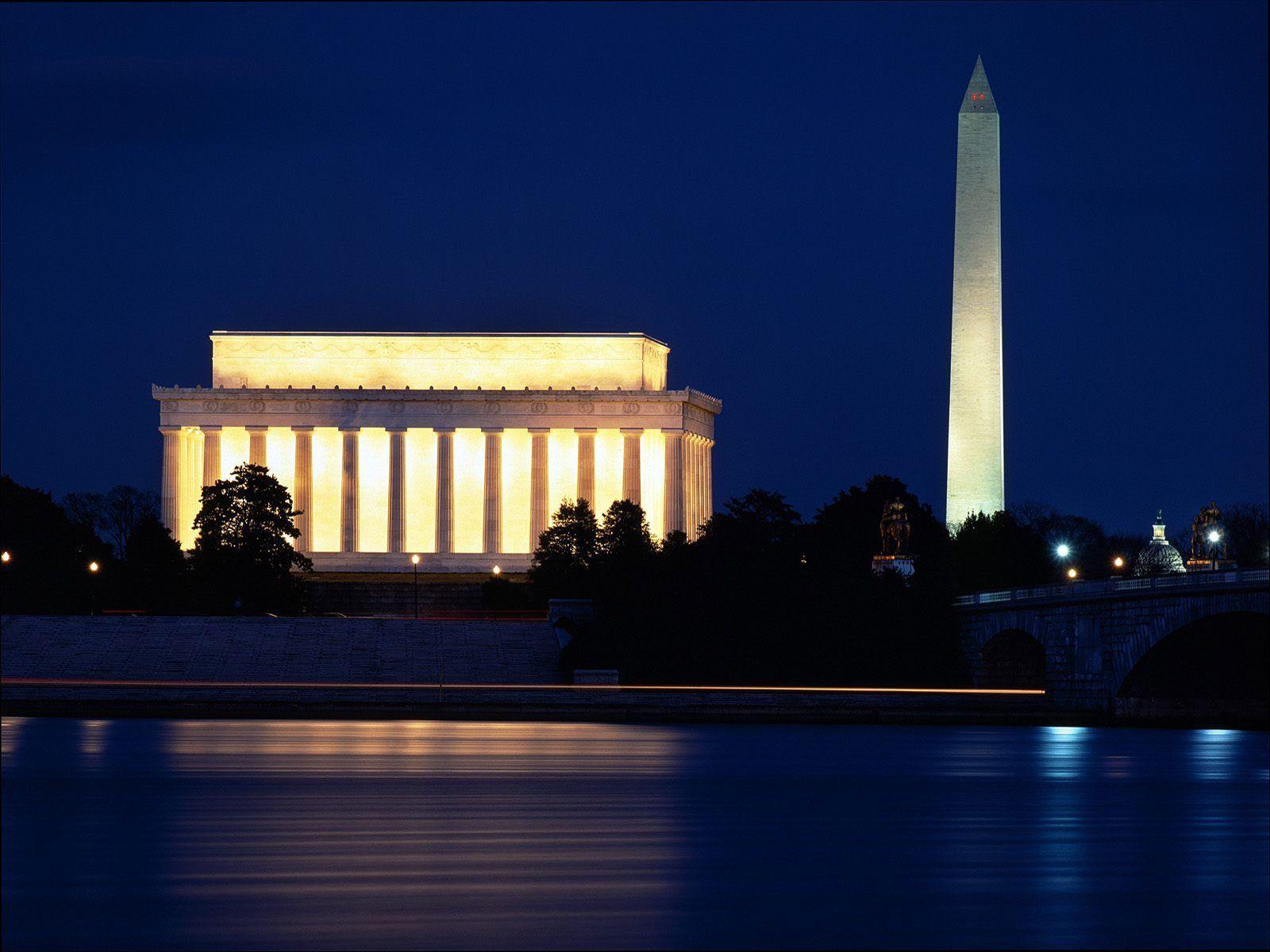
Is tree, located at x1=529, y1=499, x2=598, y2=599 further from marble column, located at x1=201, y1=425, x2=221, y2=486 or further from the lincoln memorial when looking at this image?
marble column, located at x1=201, y1=425, x2=221, y2=486

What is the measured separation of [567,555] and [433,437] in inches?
1303

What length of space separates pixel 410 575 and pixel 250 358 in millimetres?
20386

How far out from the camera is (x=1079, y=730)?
7900cm

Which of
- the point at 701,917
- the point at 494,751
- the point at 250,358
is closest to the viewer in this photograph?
the point at 701,917

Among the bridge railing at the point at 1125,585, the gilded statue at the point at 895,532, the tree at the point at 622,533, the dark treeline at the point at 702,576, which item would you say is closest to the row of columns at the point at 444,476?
the dark treeline at the point at 702,576

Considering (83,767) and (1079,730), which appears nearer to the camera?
(83,767)

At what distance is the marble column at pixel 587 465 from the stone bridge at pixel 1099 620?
6125cm

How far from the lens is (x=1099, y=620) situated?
273ft

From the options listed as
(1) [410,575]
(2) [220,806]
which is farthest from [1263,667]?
(1) [410,575]

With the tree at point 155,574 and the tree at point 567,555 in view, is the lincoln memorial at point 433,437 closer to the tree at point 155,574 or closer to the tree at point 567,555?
the tree at point 567,555

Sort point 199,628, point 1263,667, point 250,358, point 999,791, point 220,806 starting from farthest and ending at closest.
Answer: point 250,358, point 199,628, point 1263,667, point 999,791, point 220,806

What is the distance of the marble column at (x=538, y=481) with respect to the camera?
154m

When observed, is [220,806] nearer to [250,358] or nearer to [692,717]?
[692,717]

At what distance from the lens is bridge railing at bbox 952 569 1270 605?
242 ft
